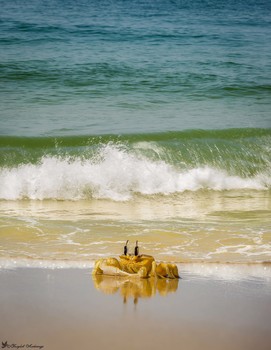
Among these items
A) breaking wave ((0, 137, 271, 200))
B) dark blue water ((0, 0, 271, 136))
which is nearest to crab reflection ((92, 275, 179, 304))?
breaking wave ((0, 137, 271, 200))

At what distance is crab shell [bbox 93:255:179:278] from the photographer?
7.51 m

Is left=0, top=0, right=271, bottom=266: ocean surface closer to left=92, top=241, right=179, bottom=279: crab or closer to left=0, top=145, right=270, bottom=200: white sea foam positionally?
left=0, top=145, right=270, bottom=200: white sea foam

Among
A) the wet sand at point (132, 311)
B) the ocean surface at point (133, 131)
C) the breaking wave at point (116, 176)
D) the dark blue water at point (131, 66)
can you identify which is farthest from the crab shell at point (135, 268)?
the dark blue water at point (131, 66)

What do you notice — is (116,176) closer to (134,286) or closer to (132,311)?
(134,286)

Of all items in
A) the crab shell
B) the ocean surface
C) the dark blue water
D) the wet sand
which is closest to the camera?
the wet sand

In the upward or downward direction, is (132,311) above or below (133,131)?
below

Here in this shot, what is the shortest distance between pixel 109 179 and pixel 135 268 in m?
5.32

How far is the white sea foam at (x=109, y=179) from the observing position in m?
12.4

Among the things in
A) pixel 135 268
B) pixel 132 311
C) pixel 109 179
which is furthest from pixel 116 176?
pixel 132 311

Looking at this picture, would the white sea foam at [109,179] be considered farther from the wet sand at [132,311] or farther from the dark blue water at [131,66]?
the wet sand at [132,311]

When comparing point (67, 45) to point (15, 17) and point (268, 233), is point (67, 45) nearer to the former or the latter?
point (15, 17)

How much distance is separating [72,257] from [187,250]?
1.28 meters

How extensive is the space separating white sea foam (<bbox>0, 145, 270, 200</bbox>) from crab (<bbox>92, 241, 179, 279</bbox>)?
15.3 feet

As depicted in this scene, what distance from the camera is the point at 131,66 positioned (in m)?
19.1
